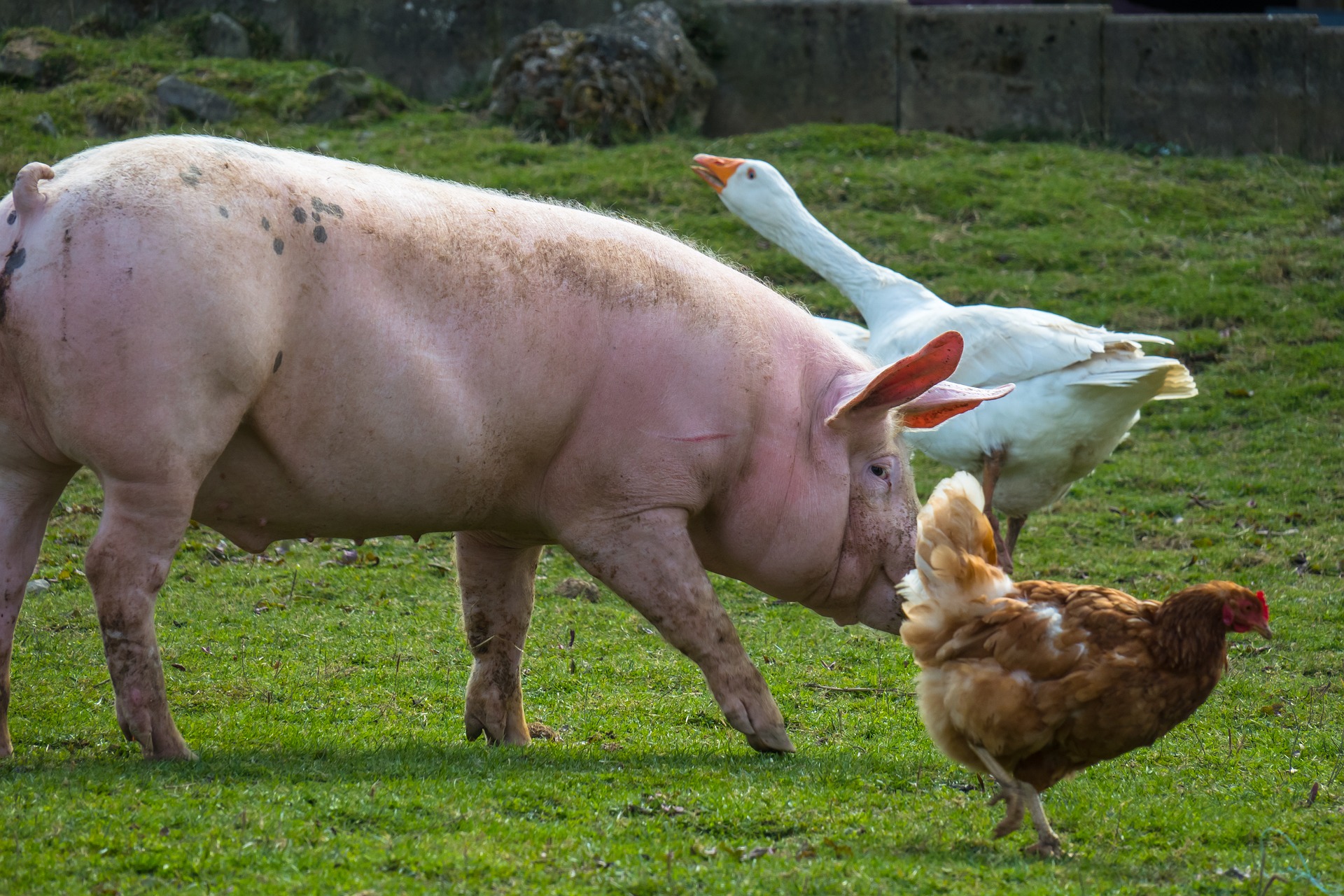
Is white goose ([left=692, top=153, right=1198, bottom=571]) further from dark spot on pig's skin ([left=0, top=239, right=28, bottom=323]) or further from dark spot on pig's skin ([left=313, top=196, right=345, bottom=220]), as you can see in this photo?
dark spot on pig's skin ([left=0, top=239, right=28, bottom=323])

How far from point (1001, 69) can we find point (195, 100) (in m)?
8.20

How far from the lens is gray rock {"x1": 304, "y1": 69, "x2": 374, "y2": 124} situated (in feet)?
46.5

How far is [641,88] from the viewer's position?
14188mm

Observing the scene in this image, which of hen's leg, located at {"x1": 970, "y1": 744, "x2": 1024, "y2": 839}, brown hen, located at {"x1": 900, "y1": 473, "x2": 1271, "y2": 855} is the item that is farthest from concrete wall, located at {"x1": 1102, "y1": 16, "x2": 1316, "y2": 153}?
hen's leg, located at {"x1": 970, "y1": 744, "x2": 1024, "y2": 839}

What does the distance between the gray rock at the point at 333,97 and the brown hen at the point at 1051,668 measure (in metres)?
11.3

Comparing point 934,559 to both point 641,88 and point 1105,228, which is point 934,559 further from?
point 641,88

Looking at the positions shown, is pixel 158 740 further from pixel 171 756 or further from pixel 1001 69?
pixel 1001 69

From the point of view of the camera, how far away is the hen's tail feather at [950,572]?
4.34 m

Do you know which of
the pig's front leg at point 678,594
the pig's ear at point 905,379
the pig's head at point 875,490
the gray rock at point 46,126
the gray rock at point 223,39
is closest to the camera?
the pig's front leg at point 678,594

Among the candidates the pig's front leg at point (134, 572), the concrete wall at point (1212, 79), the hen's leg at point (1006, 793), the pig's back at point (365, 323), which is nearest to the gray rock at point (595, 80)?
the concrete wall at point (1212, 79)

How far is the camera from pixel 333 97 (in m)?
14.2

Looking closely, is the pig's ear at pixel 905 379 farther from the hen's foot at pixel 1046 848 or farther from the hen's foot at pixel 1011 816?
the hen's foot at pixel 1046 848

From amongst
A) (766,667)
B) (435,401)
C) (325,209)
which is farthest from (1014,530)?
(325,209)

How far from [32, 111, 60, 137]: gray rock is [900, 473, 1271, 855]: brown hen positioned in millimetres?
10863
